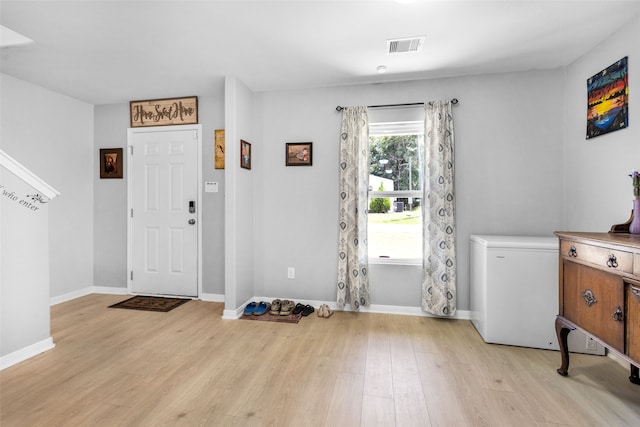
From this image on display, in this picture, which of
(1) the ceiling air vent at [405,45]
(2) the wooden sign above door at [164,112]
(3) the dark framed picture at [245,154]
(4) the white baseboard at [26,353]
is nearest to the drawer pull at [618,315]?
(1) the ceiling air vent at [405,45]

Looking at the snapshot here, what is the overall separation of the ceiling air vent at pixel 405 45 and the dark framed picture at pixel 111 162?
3.50 m

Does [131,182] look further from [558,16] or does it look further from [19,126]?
[558,16]

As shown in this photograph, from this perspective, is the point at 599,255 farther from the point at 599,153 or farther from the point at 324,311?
the point at 324,311

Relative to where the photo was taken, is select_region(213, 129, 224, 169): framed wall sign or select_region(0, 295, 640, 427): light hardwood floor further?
select_region(213, 129, 224, 169): framed wall sign

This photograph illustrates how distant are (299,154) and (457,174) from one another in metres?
1.68

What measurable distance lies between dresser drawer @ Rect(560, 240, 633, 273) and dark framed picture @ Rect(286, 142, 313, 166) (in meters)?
2.34

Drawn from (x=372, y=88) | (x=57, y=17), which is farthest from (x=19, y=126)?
(x=372, y=88)

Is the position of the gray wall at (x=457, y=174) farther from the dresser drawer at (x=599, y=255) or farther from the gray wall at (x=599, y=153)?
the dresser drawer at (x=599, y=255)

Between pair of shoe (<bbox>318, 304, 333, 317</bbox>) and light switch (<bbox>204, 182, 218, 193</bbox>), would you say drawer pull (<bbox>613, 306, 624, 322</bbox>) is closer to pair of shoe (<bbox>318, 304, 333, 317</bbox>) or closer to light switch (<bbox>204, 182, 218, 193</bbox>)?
pair of shoe (<bbox>318, 304, 333, 317</bbox>)

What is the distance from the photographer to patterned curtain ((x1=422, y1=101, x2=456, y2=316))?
2.94 m

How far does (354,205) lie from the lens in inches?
124

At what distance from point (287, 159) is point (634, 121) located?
2.85m

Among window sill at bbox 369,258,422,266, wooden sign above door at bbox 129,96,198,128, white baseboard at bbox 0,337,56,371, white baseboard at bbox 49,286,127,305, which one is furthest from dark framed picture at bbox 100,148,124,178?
window sill at bbox 369,258,422,266

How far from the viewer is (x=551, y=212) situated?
283 centimetres
